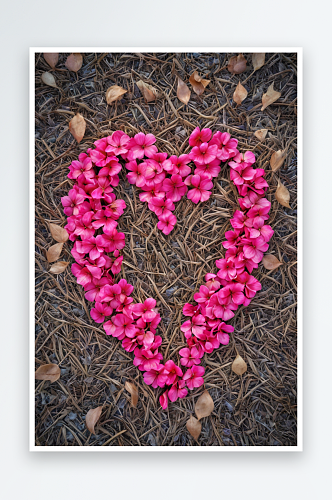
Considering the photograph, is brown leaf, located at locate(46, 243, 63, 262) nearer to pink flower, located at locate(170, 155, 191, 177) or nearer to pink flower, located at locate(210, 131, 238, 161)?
pink flower, located at locate(170, 155, 191, 177)

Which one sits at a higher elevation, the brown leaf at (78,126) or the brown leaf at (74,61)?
the brown leaf at (74,61)

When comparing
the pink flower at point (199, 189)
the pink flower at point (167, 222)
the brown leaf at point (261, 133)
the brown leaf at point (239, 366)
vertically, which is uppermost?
the brown leaf at point (261, 133)

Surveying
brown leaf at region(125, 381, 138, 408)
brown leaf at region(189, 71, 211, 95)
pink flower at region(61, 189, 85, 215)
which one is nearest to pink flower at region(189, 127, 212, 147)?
brown leaf at region(189, 71, 211, 95)

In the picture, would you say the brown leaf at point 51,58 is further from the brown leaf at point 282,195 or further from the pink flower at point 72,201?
the brown leaf at point 282,195
